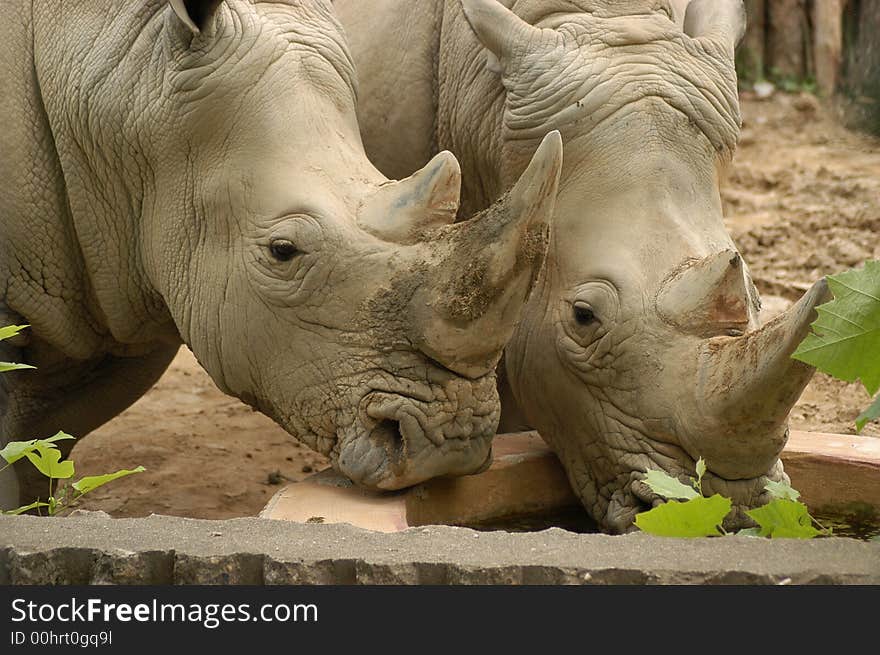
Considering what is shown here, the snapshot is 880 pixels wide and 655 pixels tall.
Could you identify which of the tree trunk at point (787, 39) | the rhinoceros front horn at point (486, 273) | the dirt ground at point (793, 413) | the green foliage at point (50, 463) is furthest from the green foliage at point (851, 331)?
the tree trunk at point (787, 39)

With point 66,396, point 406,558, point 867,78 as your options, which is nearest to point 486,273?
point 406,558

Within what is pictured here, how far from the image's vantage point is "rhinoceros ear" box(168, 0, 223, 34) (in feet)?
14.6

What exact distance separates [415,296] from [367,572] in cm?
140

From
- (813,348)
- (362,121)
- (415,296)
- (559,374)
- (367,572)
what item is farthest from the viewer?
(362,121)

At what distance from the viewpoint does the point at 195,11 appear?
15.0ft

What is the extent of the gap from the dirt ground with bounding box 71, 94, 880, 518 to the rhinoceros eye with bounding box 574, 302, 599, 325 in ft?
3.39

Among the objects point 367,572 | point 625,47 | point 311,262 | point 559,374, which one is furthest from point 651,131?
point 367,572

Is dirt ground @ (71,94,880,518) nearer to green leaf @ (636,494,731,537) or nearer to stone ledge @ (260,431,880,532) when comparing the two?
stone ledge @ (260,431,880,532)

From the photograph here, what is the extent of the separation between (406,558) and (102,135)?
2244 mm

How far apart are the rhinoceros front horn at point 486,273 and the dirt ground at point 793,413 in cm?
142

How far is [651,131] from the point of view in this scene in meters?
4.75

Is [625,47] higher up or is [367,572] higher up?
[625,47]

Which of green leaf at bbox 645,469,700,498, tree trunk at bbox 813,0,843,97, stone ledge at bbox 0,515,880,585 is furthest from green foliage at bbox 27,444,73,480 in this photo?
tree trunk at bbox 813,0,843,97

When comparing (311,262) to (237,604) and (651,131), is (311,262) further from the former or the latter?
(237,604)
